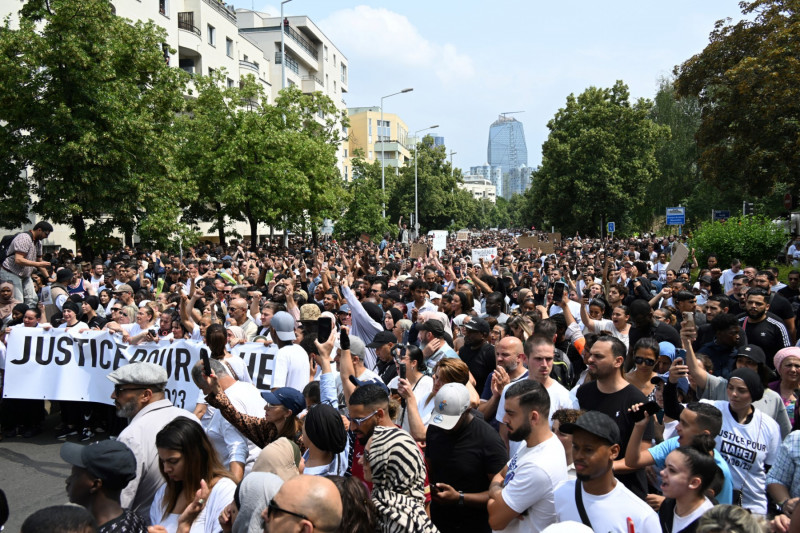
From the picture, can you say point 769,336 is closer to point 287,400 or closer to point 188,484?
point 287,400

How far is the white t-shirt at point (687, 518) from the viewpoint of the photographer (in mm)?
3299

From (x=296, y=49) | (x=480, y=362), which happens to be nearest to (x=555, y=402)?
(x=480, y=362)

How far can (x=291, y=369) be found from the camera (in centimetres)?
571

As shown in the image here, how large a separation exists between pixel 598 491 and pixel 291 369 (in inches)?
124

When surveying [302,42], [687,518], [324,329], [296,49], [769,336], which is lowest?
[687,518]

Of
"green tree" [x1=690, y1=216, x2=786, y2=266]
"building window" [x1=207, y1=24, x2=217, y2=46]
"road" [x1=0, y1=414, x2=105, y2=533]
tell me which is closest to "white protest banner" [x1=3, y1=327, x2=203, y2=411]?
"road" [x1=0, y1=414, x2=105, y2=533]

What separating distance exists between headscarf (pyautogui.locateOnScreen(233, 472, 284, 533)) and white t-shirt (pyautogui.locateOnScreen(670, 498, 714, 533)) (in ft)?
6.61

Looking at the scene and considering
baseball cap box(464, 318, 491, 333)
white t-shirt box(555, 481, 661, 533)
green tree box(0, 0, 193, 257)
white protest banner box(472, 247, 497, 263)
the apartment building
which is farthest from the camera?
the apartment building

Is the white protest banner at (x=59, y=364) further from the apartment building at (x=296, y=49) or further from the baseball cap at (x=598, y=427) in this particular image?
the apartment building at (x=296, y=49)

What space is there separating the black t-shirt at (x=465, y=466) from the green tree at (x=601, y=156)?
41038mm

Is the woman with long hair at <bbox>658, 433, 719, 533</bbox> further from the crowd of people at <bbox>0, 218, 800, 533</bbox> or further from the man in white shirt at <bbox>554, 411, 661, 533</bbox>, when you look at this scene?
the man in white shirt at <bbox>554, 411, 661, 533</bbox>

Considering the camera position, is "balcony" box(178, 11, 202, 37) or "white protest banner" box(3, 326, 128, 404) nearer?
"white protest banner" box(3, 326, 128, 404)

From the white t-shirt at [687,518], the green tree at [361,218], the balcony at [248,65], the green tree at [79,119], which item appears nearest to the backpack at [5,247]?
the green tree at [79,119]

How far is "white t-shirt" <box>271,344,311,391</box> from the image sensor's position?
5668 millimetres
